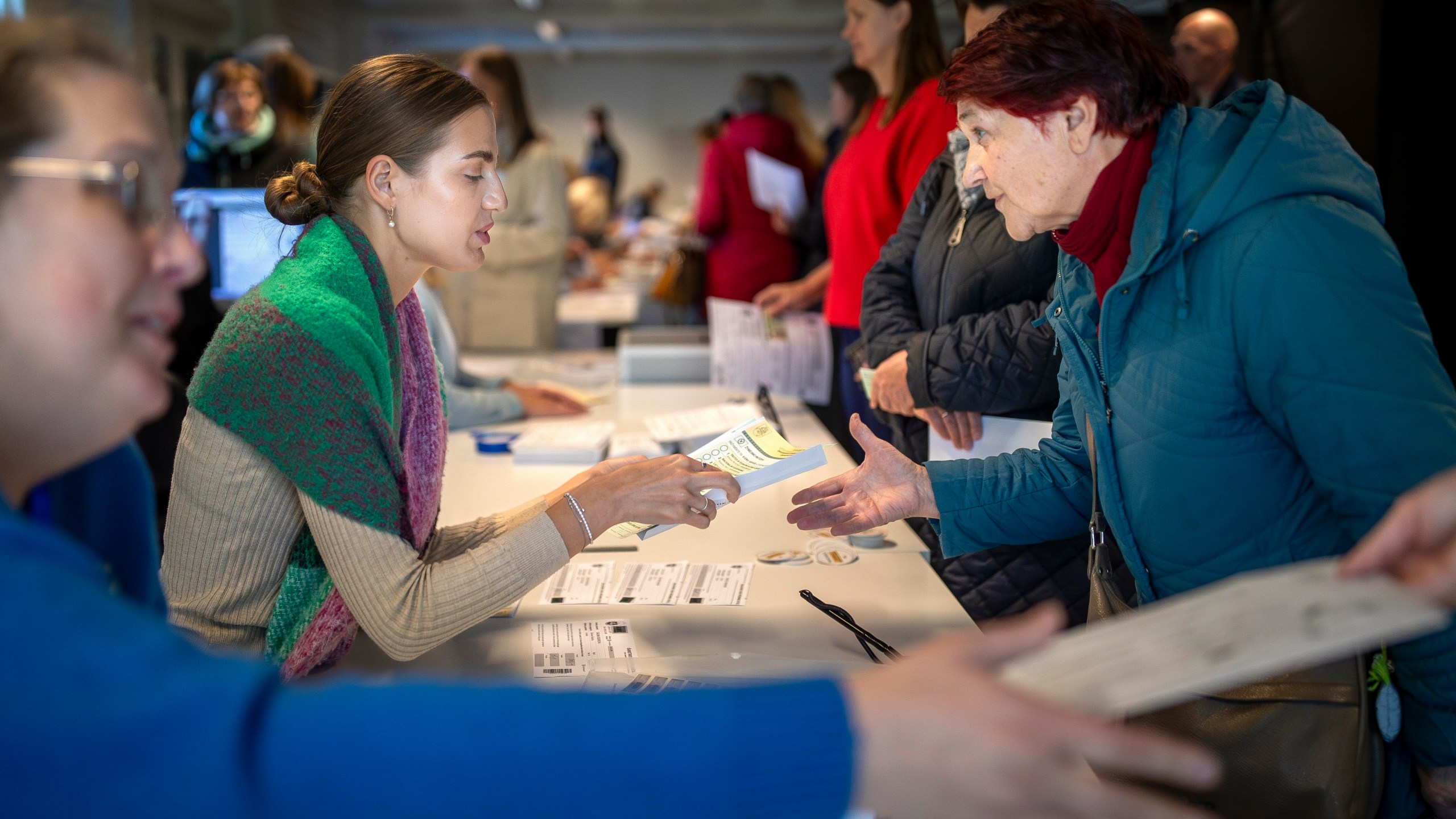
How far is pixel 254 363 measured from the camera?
1.27 meters

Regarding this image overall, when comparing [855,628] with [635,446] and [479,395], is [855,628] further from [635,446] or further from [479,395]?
[479,395]

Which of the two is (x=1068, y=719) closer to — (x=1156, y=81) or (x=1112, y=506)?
(x=1112, y=506)

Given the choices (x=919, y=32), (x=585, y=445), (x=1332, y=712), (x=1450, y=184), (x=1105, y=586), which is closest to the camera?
(x=1332, y=712)

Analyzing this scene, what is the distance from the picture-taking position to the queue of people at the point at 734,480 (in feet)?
2.02

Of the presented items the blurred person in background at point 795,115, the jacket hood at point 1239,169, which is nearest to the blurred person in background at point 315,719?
the jacket hood at point 1239,169

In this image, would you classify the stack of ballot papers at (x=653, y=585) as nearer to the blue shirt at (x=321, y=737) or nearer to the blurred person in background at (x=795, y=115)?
the blue shirt at (x=321, y=737)

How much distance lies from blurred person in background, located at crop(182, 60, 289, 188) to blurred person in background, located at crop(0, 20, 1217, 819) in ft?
11.4

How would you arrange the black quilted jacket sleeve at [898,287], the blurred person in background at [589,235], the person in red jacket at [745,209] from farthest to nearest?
1. the blurred person in background at [589,235]
2. the person in red jacket at [745,209]
3. the black quilted jacket sleeve at [898,287]

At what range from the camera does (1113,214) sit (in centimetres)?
133

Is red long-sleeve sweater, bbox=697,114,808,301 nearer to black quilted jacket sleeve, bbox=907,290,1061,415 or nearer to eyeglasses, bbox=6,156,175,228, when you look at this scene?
black quilted jacket sleeve, bbox=907,290,1061,415

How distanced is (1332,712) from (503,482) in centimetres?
164

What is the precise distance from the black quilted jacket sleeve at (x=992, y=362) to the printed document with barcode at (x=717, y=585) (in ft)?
1.84

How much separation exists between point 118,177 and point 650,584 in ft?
3.60

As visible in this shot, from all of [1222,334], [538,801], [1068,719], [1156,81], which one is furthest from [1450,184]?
[538,801]
